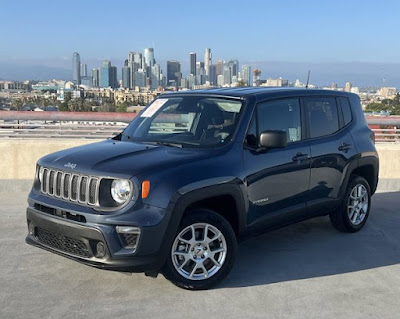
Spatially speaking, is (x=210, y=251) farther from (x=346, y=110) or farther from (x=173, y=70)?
(x=173, y=70)

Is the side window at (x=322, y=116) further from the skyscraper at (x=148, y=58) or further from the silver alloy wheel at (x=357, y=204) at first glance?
the skyscraper at (x=148, y=58)

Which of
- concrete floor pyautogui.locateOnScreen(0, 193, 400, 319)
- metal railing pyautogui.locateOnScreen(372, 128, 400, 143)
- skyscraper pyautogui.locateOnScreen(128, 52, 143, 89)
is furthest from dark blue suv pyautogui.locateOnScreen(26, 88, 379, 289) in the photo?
skyscraper pyautogui.locateOnScreen(128, 52, 143, 89)

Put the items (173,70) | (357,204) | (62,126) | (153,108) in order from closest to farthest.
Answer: (153,108), (357,204), (62,126), (173,70)

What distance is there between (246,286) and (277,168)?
3.90ft

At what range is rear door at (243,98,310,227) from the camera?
450cm

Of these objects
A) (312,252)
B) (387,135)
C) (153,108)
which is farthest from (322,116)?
(387,135)

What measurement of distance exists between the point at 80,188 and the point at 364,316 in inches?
98.2

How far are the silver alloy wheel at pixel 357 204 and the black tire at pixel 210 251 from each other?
2277 mm

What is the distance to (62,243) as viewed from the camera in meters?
4.00

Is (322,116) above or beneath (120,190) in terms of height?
above

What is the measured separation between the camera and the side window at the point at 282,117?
4.79m

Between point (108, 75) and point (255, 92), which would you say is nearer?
point (255, 92)

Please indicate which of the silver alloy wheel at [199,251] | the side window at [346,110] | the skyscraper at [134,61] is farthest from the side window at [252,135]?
the skyscraper at [134,61]

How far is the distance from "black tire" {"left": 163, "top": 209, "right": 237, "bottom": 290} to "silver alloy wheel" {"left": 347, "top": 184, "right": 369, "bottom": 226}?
228 cm
